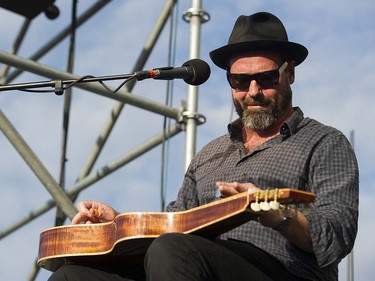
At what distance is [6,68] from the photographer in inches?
328

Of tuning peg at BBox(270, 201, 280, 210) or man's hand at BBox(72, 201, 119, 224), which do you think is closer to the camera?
tuning peg at BBox(270, 201, 280, 210)

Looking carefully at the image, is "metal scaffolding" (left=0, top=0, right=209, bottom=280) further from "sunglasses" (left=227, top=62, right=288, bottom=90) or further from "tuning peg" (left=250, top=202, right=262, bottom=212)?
"tuning peg" (left=250, top=202, right=262, bottom=212)

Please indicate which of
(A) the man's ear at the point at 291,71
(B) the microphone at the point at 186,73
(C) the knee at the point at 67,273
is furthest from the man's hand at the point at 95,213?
(A) the man's ear at the point at 291,71

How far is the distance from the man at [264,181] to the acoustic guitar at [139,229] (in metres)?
0.06

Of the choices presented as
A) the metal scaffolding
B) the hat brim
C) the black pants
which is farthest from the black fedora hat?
the metal scaffolding

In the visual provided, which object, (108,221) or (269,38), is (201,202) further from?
(269,38)

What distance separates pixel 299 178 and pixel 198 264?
2.58 ft

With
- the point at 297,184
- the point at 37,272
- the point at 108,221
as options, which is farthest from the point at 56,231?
the point at 37,272

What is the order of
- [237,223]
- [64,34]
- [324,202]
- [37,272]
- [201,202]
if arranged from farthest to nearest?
1. [64,34]
2. [37,272]
3. [201,202]
4. [324,202]
5. [237,223]

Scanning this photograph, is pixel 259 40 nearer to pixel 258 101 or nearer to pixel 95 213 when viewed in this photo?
pixel 258 101

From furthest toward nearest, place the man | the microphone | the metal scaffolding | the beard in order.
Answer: the metal scaffolding < the beard < the microphone < the man

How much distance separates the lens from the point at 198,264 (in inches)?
151

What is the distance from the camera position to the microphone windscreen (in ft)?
14.9

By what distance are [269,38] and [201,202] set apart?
0.74m
